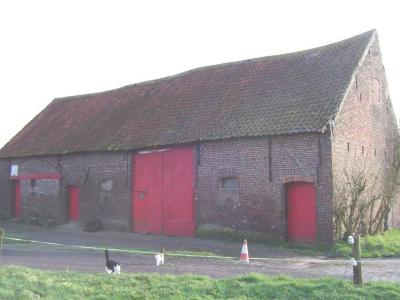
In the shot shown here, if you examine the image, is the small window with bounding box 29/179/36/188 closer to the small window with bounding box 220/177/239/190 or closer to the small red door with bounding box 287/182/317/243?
the small window with bounding box 220/177/239/190

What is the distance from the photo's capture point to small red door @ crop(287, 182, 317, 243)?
16906 millimetres

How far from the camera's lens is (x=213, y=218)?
19.2 m

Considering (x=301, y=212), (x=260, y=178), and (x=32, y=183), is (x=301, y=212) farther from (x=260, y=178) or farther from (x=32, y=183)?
(x=32, y=183)

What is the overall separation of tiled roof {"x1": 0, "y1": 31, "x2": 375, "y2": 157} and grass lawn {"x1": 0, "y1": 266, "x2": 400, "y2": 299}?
25.2 feet

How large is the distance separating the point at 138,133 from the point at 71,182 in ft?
17.1

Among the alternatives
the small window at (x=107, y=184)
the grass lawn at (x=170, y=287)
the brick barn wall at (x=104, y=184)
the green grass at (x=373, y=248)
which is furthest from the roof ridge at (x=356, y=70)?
the small window at (x=107, y=184)

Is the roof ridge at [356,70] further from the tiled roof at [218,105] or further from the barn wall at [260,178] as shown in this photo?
the barn wall at [260,178]

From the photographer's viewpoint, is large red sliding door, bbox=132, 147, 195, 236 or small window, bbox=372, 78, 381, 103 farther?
small window, bbox=372, 78, 381, 103

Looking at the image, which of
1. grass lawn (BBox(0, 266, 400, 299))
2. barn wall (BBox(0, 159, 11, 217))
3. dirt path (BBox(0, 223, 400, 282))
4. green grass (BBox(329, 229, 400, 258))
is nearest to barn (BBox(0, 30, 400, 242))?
green grass (BBox(329, 229, 400, 258))

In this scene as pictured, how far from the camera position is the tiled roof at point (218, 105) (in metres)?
18.1

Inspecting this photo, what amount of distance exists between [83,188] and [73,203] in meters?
1.64

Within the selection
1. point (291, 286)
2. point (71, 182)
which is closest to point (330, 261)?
point (291, 286)

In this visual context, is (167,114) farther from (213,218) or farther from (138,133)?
(213,218)

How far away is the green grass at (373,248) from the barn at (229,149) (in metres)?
0.74
